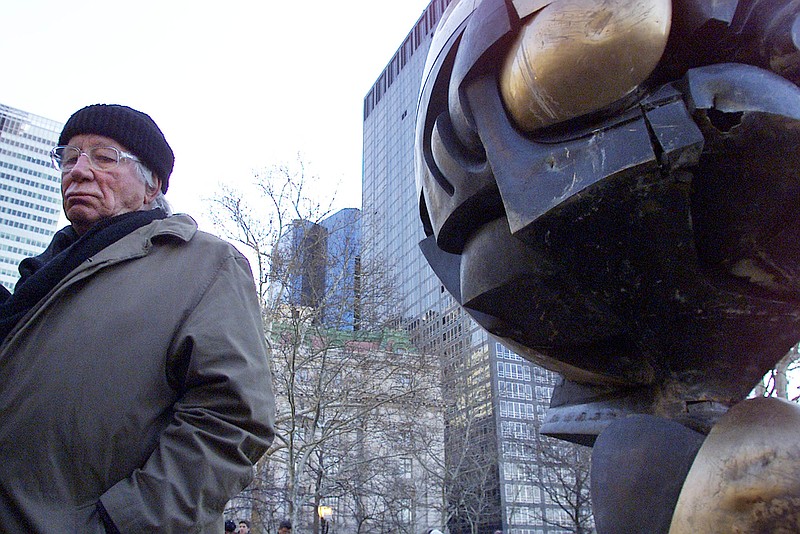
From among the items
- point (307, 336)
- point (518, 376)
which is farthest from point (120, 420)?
point (518, 376)

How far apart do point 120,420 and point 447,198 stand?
1.10 m

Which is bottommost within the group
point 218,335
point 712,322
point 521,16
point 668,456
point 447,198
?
point 668,456

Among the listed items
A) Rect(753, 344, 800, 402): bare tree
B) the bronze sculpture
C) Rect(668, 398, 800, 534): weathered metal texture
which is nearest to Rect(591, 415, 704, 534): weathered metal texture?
the bronze sculpture

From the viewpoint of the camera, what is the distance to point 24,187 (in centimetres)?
6888

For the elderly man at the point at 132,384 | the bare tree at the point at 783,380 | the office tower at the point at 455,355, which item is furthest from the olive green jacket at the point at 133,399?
the bare tree at the point at 783,380

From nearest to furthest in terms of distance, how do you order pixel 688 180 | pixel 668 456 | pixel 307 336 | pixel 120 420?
pixel 120 420
pixel 688 180
pixel 668 456
pixel 307 336

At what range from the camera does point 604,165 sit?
154cm

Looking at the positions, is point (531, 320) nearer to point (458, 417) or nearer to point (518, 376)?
point (458, 417)

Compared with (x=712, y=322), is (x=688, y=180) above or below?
above

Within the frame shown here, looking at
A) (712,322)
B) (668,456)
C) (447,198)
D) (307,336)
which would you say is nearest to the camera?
(668,456)

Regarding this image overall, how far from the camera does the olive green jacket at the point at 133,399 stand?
45.8 inches

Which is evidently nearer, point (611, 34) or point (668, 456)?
point (611, 34)

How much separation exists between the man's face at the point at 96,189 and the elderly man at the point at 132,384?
0.30 ft

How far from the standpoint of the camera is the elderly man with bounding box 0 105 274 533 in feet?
3.83
